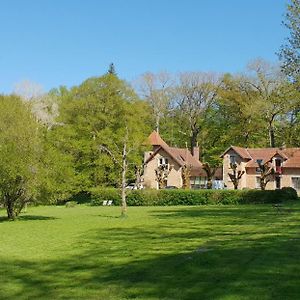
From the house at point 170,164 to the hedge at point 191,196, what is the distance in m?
15.0

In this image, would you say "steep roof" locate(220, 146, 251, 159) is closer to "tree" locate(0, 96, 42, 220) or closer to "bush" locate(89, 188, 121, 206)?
"bush" locate(89, 188, 121, 206)

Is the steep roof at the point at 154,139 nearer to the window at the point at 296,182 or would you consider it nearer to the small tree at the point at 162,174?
the small tree at the point at 162,174

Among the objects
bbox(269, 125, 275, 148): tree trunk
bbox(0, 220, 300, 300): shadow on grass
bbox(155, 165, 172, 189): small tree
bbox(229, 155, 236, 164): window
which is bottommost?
bbox(0, 220, 300, 300): shadow on grass

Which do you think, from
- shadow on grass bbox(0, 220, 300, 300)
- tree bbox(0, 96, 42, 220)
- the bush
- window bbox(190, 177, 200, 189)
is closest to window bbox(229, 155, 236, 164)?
window bbox(190, 177, 200, 189)

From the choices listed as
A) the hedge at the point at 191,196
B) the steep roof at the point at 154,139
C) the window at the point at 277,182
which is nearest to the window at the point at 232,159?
the window at the point at 277,182

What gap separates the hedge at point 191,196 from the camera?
5016 cm

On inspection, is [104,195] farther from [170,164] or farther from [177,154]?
[177,154]

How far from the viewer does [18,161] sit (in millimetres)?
33531

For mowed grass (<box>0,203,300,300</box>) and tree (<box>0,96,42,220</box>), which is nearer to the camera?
mowed grass (<box>0,203,300,300</box>)

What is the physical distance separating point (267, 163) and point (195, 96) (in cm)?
1548

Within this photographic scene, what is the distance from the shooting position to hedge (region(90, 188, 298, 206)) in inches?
1975

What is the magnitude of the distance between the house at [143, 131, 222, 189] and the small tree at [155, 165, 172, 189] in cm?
24

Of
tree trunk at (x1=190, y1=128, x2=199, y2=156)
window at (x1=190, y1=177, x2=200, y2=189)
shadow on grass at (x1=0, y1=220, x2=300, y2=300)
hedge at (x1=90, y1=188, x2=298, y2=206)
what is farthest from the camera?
tree trunk at (x1=190, y1=128, x2=199, y2=156)

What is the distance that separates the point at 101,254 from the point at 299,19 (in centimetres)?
1991
